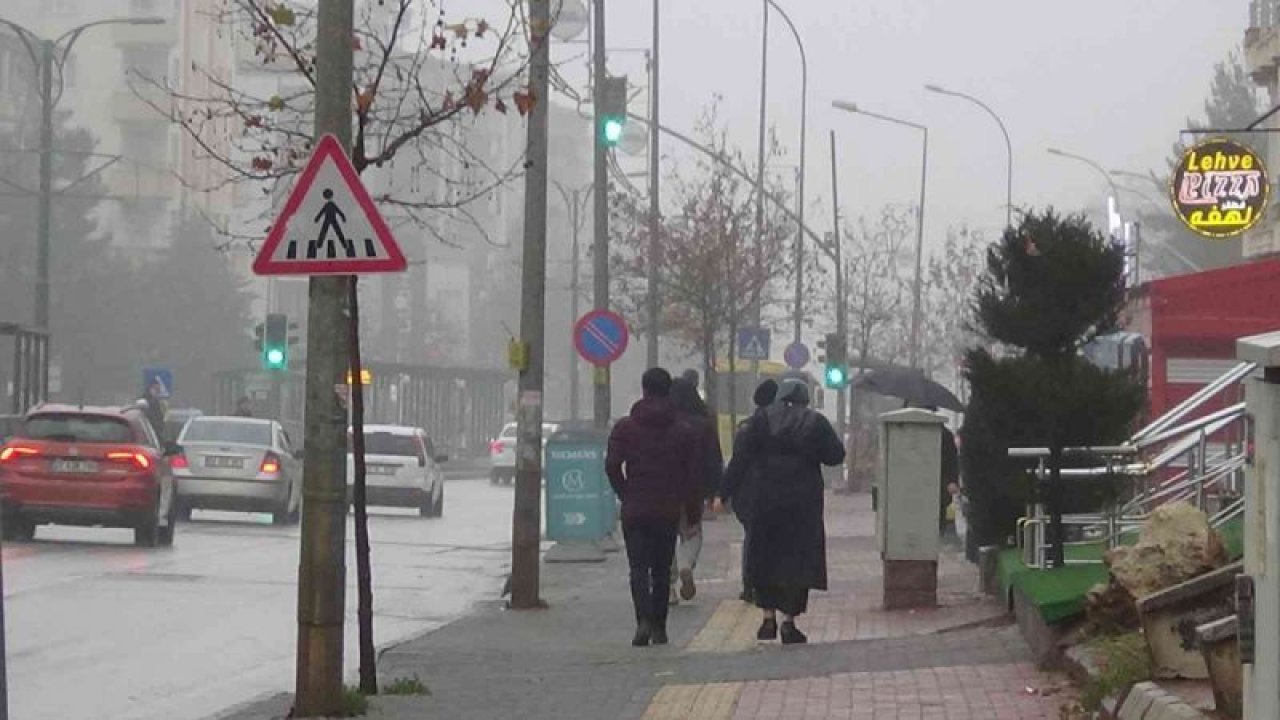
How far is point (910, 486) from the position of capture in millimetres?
18578

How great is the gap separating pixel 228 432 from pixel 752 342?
40.0ft

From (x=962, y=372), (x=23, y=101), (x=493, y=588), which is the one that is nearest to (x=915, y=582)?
(x=962, y=372)

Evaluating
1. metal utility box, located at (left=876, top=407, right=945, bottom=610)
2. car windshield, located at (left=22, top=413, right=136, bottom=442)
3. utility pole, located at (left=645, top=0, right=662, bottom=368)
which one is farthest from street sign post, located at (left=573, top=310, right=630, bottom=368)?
utility pole, located at (left=645, top=0, right=662, bottom=368)

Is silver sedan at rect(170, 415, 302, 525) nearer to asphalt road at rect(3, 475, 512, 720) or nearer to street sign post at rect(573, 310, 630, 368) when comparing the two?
asphalt road at rect(3, 475, 512, 720)

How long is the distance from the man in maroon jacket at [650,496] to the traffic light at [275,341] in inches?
1053

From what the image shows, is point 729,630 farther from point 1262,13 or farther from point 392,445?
point 1262,13

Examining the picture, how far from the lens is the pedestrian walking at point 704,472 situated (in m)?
20.0

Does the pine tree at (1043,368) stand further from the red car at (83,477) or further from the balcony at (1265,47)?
the balcony at (1265,47)

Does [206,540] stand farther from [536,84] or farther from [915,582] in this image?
[915,582]

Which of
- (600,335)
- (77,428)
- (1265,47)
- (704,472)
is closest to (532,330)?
(704,472)

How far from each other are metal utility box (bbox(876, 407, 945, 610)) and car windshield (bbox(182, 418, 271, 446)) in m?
19.3

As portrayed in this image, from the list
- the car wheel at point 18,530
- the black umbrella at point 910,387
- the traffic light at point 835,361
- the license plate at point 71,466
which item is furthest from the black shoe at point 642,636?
the traffic light at point 835,361

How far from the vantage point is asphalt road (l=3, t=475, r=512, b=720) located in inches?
590

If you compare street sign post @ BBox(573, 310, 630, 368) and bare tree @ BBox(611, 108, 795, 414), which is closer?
street sign post @ BBox(573, 310, 630, 368)
